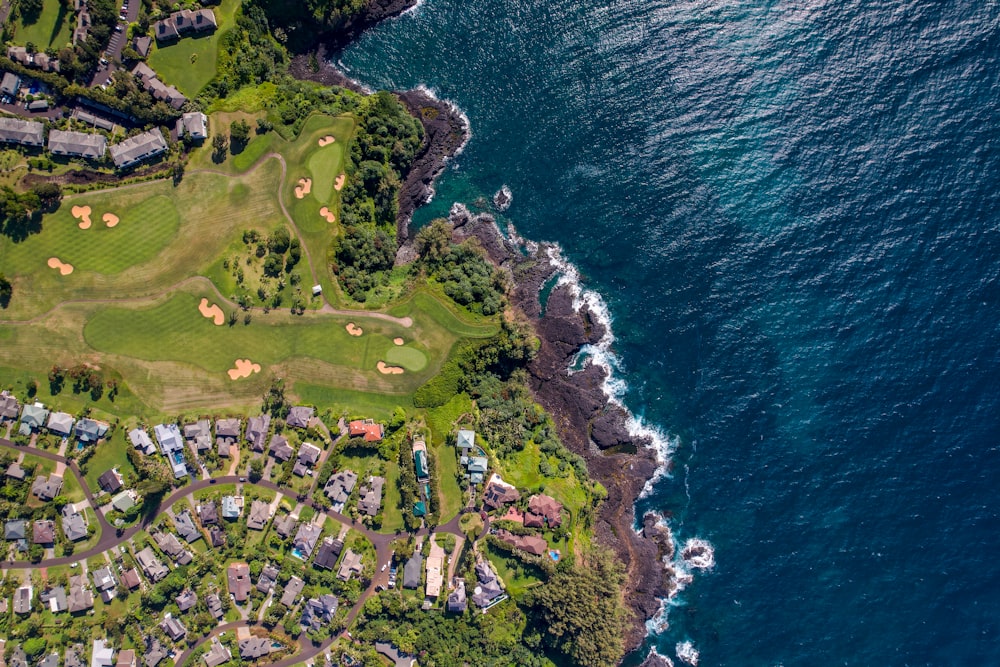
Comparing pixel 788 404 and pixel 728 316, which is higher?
pixel 728 316

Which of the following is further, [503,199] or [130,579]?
[503,199]

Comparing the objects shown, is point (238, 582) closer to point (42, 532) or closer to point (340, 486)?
point (340, 486)

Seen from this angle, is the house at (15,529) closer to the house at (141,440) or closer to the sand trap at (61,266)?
the house at (141,440)

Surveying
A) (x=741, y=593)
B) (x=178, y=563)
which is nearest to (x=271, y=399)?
(x=178, y=563)

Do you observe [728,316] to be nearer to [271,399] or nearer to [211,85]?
[271,399]

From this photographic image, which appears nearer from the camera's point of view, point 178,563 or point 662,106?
point 178,563

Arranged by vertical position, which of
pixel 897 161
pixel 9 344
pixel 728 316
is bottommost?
pixel 9 344

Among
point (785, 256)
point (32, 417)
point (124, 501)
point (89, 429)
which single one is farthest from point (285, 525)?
point (785, 256)
